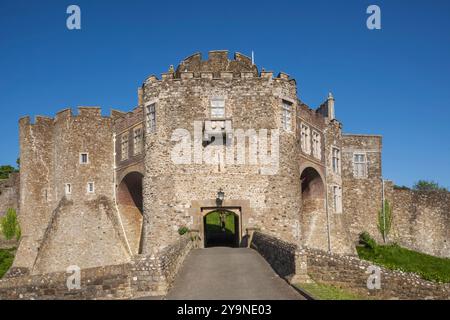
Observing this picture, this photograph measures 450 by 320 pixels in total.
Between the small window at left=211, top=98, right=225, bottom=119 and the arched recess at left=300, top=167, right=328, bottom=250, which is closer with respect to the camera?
the small window at left=211, top=98, right=225, bottom=119

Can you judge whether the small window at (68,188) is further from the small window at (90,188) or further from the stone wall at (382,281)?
the stone wall at (382,281)

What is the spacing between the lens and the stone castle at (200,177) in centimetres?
2789

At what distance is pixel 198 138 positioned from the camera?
92.0 ft

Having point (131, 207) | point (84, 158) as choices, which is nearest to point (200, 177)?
point (131, 207)

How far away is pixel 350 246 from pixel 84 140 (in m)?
19.5

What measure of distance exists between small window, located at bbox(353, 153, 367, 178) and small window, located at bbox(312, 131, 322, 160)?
557cm

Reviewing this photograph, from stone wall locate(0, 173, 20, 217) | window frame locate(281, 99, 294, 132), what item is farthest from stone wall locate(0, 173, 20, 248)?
window frame locate(281, 99, 294, 132)

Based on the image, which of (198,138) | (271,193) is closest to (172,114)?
(198,138)

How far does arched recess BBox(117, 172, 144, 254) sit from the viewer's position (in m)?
33.7

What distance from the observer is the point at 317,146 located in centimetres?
3469

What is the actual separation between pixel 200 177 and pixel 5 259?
18508 mm

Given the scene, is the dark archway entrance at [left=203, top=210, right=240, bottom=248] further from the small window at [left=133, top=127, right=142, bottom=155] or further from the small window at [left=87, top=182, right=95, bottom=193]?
the small window at [left=87, top=182, right=95, bottom=193]

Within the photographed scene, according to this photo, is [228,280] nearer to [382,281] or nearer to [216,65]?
[382,281]
